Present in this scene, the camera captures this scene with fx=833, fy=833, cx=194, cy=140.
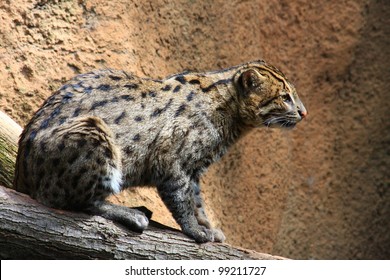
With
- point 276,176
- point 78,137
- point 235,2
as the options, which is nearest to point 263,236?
point 276,176

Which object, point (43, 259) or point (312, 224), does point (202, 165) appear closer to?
point (43, 259)

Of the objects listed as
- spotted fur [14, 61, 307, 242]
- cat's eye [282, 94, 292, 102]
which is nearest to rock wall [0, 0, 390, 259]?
spotted fur [14, 61, 307, 242]

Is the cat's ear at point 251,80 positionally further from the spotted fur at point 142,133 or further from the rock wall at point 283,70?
the rock wall at point 283,70

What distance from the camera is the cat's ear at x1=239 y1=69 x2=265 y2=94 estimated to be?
7762 millimetres

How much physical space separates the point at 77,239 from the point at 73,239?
0.03m

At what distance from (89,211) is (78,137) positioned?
2.06 ft

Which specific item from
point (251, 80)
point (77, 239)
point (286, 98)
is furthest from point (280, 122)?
point (77, 239)

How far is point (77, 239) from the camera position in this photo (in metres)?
6.64

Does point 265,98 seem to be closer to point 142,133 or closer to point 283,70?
point 142,133

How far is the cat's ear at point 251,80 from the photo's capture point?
7.76 m

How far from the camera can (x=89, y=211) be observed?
273 inches

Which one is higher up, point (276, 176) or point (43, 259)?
Answer: point (276, 176)

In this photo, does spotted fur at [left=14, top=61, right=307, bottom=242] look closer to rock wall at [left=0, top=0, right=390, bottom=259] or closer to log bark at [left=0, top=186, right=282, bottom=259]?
log bark at [left=0, top=186, right=282, bottom=259]

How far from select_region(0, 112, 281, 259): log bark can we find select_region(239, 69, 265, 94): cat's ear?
157 centimetres
